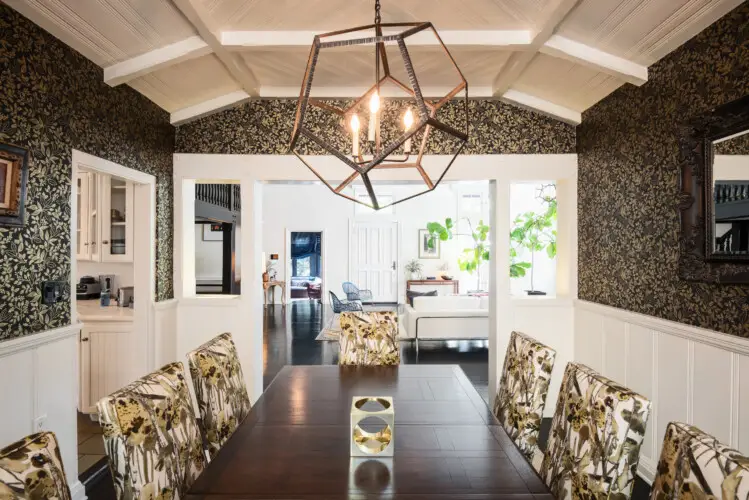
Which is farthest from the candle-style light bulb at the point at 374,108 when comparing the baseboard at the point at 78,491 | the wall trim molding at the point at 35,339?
the baseboard at the point at 78,491

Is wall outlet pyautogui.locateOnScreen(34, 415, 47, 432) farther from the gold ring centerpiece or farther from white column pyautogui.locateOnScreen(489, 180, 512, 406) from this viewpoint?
white column pyautogui.locateOnScreen(489, 180, 512, 406)

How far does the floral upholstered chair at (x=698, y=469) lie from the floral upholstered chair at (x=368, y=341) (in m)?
1.96

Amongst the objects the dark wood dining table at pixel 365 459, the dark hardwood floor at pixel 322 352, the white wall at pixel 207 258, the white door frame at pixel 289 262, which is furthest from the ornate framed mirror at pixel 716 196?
the white wall at pixel 207 258

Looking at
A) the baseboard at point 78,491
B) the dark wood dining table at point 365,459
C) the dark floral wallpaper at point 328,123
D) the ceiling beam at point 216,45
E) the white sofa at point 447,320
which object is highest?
the ceiling beam at point 216,45

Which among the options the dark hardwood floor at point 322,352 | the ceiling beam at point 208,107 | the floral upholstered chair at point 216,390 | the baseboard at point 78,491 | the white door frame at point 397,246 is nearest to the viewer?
the floral upholstered chair at point 216,390

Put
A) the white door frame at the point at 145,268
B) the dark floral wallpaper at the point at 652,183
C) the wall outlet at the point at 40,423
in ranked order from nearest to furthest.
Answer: the dark floral wallpaper at the point at 652,183 < the wall outlet at the point at 40,423 < the white door frame at the point at 145,268

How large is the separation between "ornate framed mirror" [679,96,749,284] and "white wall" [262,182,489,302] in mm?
8572

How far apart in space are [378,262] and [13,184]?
925 cm

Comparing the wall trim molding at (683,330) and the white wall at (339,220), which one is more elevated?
the white wall at (339,220)

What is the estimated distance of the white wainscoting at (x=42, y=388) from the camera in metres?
2.12

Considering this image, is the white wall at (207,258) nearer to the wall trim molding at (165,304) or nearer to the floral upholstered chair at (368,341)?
the wall trim molding at (165,304)

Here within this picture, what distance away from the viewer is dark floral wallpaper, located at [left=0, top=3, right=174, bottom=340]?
6.85 feet

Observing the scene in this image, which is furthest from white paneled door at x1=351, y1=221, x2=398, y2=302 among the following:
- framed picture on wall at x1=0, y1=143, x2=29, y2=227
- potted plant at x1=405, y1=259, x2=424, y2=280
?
framed picture on wall at x1=0, y1=143, x2=29, y2=227

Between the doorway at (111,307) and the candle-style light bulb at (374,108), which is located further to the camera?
the doorway at (111,307)
